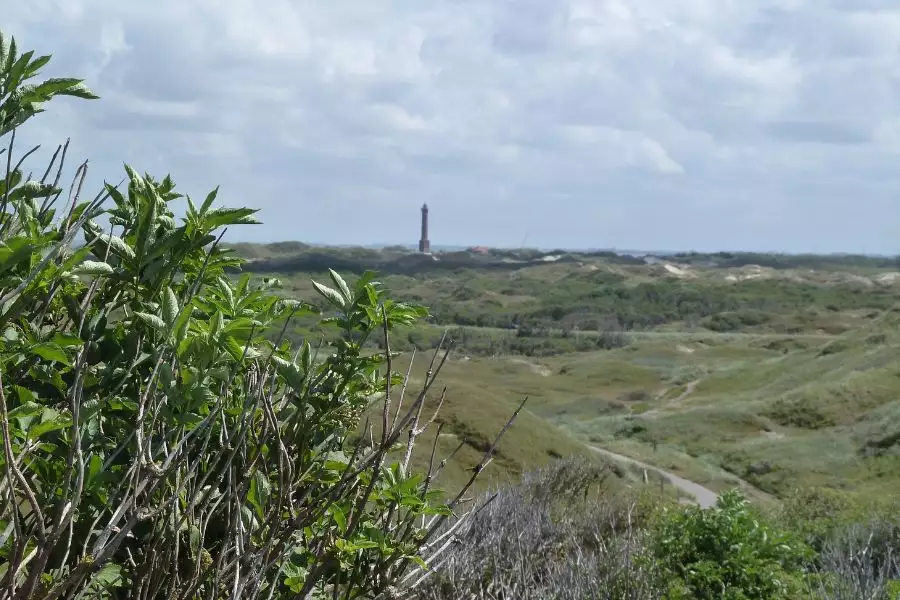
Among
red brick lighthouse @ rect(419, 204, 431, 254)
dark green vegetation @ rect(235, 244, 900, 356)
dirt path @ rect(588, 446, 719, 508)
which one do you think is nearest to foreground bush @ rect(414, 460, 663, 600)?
dirt path @ rect(588, 446, 719, 508)

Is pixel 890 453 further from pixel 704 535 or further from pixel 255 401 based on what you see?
pixel 255 401

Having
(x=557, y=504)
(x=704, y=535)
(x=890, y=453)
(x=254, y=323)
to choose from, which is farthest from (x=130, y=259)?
(x=890, y=453)

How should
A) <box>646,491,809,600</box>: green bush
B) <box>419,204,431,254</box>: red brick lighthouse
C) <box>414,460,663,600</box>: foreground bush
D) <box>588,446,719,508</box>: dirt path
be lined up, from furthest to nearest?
<box>419,204,431,254</box>: red brick lighthouse, <box>588,446,719,508</box>: dirt path, <box>646,491,809,600</box>: green bush, <box>414,460,663,600</box>: foreground bush

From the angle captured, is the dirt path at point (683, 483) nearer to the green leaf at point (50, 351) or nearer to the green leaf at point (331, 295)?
the green leaf at point (331, 295)

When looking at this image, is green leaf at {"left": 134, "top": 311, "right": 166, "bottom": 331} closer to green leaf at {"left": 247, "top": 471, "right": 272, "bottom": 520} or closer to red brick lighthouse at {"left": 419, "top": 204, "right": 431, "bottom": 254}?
green leaf at {"left": 247, "top": 471, "right": 272, "bottom": 520}

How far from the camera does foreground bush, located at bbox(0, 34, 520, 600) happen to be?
5.74 ft

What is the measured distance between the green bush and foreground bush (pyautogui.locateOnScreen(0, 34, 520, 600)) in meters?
5.61

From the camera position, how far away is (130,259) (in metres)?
2.04

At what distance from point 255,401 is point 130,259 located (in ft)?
1.79

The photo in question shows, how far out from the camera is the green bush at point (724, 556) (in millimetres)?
7516

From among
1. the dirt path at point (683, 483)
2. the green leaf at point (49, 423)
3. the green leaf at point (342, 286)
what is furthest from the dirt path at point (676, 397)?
the green leaf at point (49, 423)

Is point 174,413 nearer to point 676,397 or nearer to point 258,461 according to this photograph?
point 258,461

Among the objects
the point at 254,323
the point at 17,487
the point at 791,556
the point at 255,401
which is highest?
the point at 254,323

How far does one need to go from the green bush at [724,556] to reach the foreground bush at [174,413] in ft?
18.4
